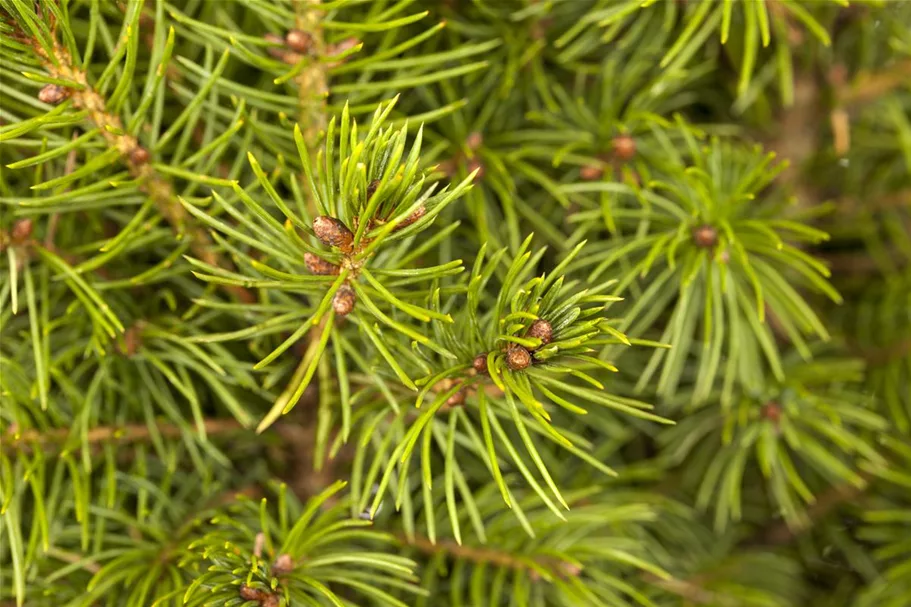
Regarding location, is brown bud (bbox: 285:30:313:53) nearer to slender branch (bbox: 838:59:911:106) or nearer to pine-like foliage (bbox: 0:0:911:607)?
pine-like foliage (bbox: 0:0:911:607)

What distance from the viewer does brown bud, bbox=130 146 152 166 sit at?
1.19 ft

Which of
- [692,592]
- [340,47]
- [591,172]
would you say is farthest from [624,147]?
[692,592]

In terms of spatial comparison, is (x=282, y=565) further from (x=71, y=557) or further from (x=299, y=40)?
(x=299, y=40)

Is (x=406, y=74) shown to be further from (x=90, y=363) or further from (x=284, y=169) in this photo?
(x=90, y=363)

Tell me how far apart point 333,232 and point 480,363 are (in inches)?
3.2

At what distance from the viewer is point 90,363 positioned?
411mm

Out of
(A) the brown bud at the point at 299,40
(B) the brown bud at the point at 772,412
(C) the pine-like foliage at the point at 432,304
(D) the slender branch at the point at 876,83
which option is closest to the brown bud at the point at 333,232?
(C) the pine-like foliage at the point at 432,304

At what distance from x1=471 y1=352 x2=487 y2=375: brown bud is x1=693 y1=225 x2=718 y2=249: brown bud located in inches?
5.3

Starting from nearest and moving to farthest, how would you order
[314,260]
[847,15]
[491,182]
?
[314,260] < [491,182] < [847,15]

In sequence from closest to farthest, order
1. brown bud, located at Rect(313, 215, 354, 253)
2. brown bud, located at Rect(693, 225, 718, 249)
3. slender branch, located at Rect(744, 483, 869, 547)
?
brown bud, located at Rect(313, 215, 354, 253)
brown bud, located at Rect(693, 225, 718, 249)
slender branch, located at Rect(744, 483, 869, 547)

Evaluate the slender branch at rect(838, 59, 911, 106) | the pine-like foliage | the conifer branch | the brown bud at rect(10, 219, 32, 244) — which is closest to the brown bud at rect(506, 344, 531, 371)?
the pine-like foliage

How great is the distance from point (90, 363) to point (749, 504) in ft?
1.33

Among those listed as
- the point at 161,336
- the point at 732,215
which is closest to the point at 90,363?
the point at 161,336

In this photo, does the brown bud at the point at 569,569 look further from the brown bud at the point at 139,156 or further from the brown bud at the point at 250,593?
the brown bud at the point at 139,156
